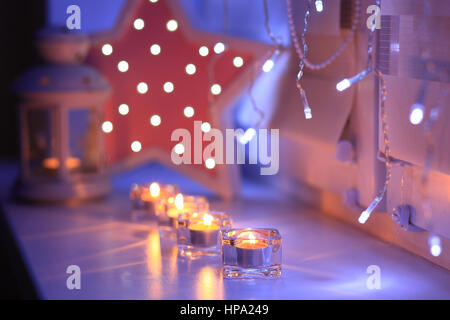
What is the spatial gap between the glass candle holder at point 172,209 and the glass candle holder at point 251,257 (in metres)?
0.22

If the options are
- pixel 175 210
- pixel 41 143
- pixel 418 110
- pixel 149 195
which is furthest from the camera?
pixel 41 143

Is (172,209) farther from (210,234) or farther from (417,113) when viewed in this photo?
(417,113)

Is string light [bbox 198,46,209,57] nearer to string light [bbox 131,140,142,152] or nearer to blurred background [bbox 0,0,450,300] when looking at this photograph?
blurred background [bbox 0,0,450,300]

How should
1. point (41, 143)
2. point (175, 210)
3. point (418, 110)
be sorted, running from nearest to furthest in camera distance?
1. point (418, 110)
2. point (175, 210)
3. point (41, 143)

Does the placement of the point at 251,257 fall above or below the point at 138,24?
below

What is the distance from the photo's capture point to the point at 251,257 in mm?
967

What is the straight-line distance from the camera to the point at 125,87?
5.02ft

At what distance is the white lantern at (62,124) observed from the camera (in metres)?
1.40

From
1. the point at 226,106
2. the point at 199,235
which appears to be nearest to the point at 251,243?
the point at 199,235

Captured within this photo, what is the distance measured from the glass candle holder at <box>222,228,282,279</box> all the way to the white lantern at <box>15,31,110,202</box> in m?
0.53

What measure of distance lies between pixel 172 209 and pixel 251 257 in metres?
0.29

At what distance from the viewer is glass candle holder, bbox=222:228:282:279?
0.97 meters

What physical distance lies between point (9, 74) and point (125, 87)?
45 centimetres
